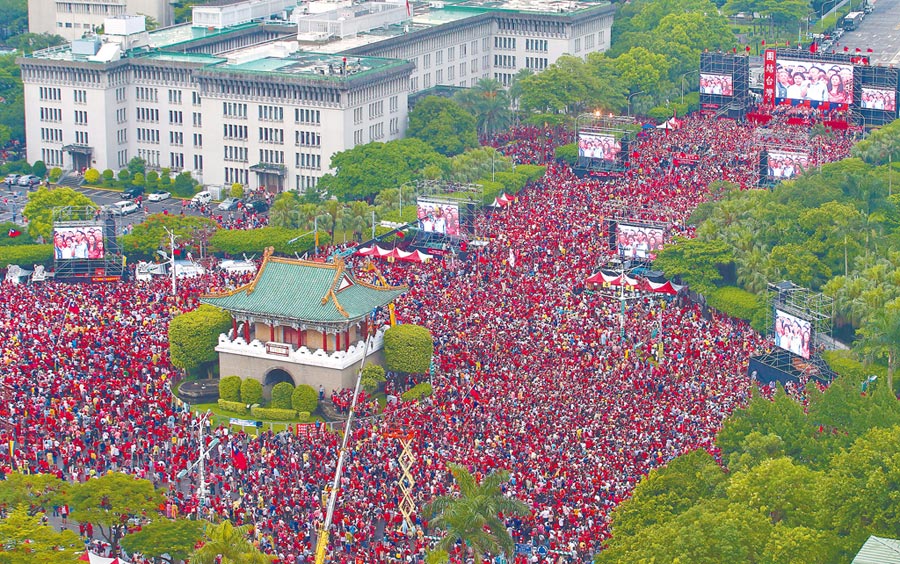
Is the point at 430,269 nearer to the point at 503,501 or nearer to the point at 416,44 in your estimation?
the point at 503,501

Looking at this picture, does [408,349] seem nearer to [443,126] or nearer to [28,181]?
[443,126]

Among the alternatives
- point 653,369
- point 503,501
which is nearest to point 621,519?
point 503,501

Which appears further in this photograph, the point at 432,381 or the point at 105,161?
the point at 105,161

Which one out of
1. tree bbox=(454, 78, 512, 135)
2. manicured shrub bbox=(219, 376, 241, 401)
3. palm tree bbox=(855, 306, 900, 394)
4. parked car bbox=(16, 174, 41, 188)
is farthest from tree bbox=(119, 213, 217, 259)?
palm tree bbox=(855, 306, 900, 394)

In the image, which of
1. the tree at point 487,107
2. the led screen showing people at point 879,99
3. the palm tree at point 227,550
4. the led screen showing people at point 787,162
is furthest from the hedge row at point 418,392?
the led screen showing people at point 879,99

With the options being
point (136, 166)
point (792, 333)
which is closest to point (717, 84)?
point (136, 166)

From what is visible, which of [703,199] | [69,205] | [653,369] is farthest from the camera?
[703,199]

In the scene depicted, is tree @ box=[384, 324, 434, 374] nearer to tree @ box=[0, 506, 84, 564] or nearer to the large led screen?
the large led screen

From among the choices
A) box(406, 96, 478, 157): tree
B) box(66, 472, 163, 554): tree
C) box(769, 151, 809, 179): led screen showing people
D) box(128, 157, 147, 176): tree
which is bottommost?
box(66, 472, 163, 554): tree

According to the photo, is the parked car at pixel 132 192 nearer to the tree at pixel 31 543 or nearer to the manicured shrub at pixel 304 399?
the manicured shrub at pixel 304 399
